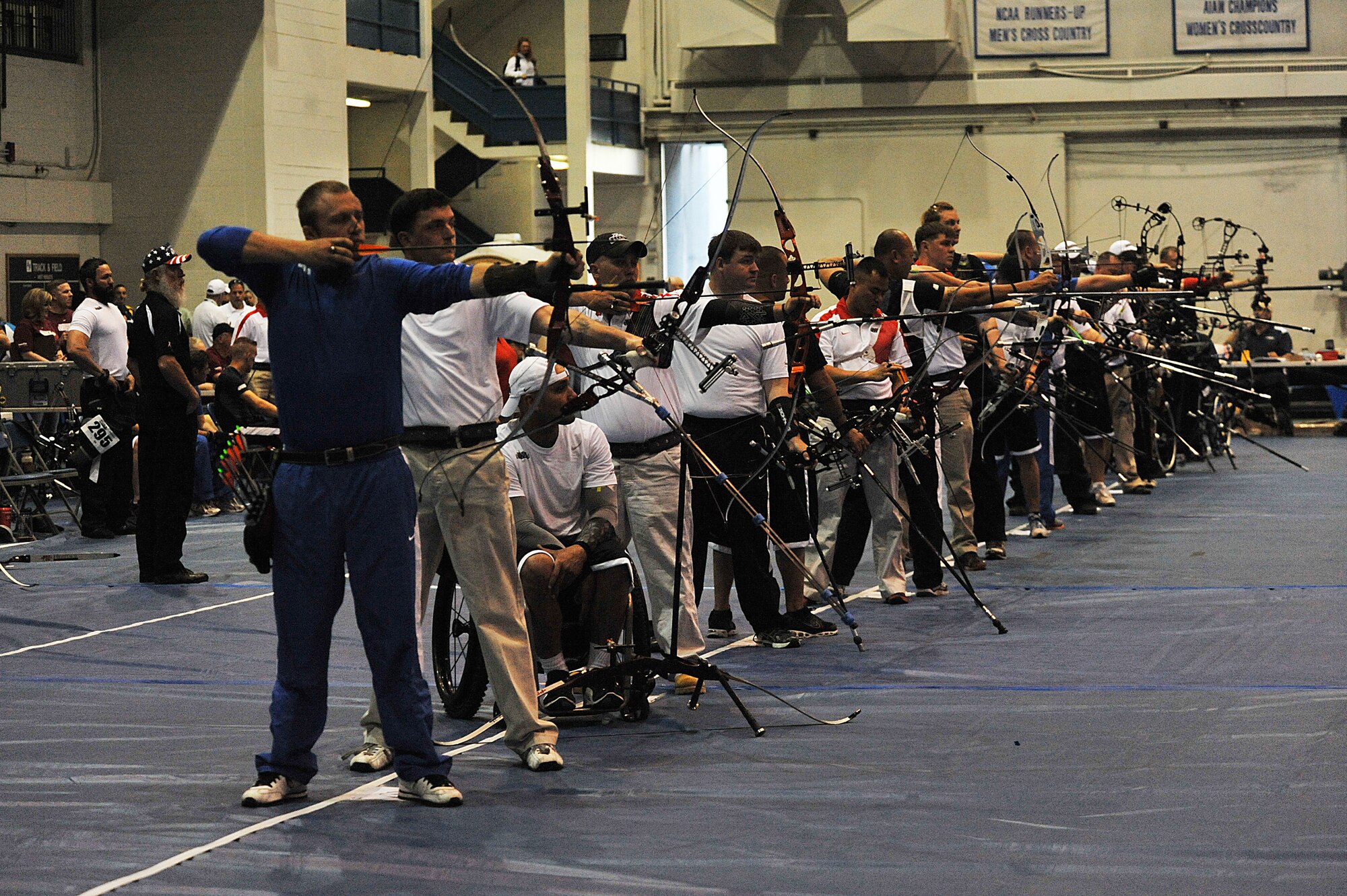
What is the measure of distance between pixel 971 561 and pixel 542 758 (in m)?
4.65

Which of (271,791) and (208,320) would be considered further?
(208,320)

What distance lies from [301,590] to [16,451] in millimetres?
8801

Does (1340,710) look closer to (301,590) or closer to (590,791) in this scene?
(590,791)

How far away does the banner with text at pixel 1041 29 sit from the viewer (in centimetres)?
2434

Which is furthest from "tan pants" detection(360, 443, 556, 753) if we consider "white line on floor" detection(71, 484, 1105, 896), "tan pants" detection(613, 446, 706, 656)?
"tan pants" detection(613, 446, 706, 656)

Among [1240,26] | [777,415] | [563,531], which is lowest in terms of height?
[563,531]

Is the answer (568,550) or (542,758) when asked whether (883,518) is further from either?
(542,758)

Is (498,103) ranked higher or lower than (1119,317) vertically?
higher

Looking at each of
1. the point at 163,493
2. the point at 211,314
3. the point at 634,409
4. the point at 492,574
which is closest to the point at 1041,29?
the point at 211,314

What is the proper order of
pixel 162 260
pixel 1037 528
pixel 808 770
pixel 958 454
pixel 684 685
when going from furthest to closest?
pixel 1037 528 < pixel 162 260 < pixel 958 454 < pixel 684 685 < pixel 808 770

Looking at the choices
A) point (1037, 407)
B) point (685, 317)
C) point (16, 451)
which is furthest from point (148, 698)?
point (16, 451)

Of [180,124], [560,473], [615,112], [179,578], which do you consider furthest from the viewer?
[615,112]

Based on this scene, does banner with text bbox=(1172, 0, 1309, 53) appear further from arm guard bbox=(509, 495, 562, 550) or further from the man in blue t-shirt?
the man in blue t-shirt

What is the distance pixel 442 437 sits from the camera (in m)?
5.02
